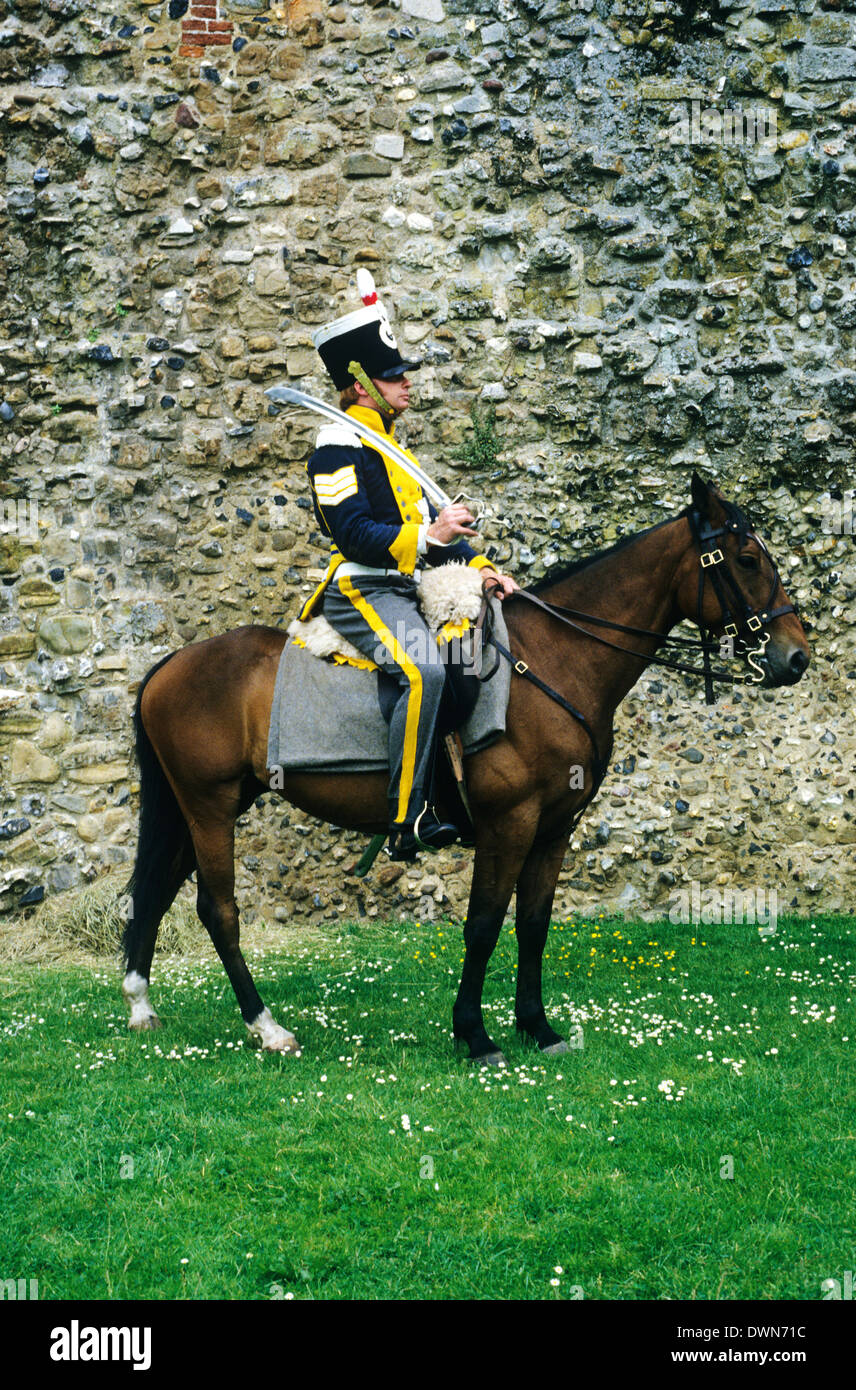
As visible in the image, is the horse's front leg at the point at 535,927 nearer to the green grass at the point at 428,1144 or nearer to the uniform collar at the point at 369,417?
the green grass at the point at 428,1144

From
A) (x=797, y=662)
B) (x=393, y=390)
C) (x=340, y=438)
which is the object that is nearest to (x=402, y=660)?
(x=340, y=438)

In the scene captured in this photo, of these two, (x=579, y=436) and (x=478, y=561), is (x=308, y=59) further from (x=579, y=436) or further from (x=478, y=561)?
(x=478, y=561)

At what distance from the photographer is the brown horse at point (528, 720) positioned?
609 cm

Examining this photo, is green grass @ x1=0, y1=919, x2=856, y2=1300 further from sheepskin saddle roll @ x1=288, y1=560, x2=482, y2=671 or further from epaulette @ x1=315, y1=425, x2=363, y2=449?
epaulette @ x1=315, y1=425, x2=363, y2=449

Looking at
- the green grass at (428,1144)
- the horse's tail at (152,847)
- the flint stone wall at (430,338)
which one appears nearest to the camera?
the green grass at (428,1144)

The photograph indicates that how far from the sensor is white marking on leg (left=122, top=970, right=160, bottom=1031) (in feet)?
22.5

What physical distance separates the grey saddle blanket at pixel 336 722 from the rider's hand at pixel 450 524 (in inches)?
22.7

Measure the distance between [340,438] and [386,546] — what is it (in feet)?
1.95

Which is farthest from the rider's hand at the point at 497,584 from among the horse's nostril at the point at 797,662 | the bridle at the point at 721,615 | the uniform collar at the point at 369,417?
the horse's nostril at the point at 797,662

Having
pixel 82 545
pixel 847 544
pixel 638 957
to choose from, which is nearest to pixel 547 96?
pixel 847 544

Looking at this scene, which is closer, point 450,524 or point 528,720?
point 450,524

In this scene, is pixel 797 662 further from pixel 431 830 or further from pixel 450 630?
pixel 431 830

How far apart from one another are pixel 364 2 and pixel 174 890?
6823mm

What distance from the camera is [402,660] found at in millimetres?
5879
